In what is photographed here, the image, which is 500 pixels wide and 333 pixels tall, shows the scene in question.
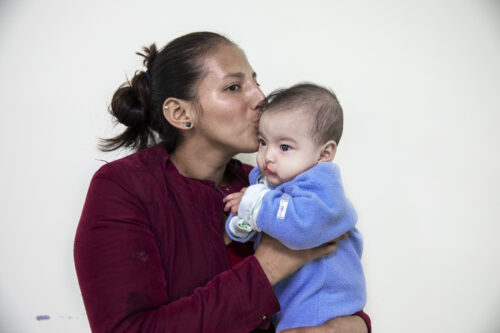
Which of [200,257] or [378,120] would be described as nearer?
[200,257]

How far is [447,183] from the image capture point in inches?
87.3

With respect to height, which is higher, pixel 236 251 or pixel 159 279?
pixel 159 279

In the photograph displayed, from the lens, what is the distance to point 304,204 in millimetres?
1146

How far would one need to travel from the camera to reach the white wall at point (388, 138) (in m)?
2.07

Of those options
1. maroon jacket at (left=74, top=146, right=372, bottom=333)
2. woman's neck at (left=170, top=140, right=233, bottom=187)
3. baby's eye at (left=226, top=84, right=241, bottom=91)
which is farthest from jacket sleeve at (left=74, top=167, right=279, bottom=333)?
baby's eye at (left=226, top=84, right=241, bottom=91)

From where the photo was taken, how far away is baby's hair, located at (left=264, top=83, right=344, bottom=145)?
1.29 meters

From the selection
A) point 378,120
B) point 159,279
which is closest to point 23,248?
point 159,279

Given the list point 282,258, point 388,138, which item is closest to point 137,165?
point 282,258

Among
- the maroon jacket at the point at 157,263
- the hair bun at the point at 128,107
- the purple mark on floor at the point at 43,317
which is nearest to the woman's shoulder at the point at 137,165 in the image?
the maroon jacket at the point at 157,263

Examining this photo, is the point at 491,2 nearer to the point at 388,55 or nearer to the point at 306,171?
the point at 388,55

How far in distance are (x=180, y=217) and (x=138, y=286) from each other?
11.8 inches

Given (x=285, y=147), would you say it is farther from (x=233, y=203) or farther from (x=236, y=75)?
(x=236, y=75)

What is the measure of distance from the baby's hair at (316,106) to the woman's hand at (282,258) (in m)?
0.37

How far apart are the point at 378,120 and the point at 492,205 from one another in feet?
2.80
